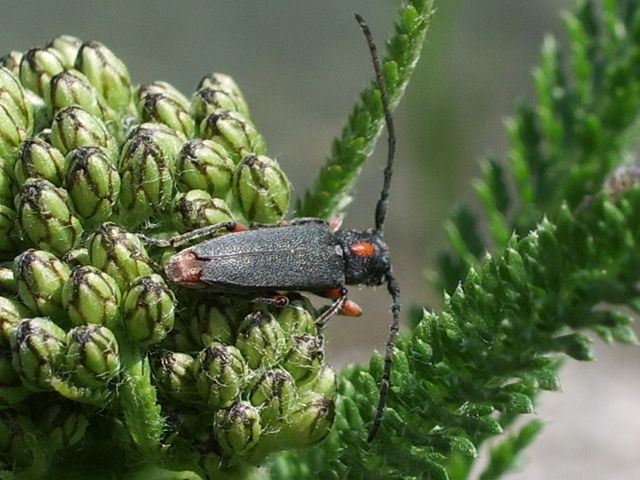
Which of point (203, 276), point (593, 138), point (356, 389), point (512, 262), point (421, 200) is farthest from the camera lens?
point (421, 200)

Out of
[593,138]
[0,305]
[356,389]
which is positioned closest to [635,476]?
[593,138]

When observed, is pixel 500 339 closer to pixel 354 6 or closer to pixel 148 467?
pixel 148 467

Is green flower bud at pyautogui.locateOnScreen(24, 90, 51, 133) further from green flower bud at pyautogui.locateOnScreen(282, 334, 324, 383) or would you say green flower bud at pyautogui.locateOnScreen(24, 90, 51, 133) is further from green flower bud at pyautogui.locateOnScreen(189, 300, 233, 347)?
green flower bud at pyautogui.locateOnScreen(282, 334, 324, 383)

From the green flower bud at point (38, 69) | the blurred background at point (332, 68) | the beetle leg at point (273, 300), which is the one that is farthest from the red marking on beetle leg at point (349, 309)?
the blurred background at point (332, 68)

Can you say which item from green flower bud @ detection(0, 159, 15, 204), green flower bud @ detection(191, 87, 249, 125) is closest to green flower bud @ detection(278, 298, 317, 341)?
green flower bud @ detection(191, 87, 249, 125)

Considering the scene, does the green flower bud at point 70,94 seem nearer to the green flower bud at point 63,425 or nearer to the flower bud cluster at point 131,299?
the flower bud cluster at point 131,299

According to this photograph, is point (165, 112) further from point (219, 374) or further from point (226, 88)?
point (219, 374)

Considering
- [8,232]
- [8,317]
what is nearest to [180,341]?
[8,317]
